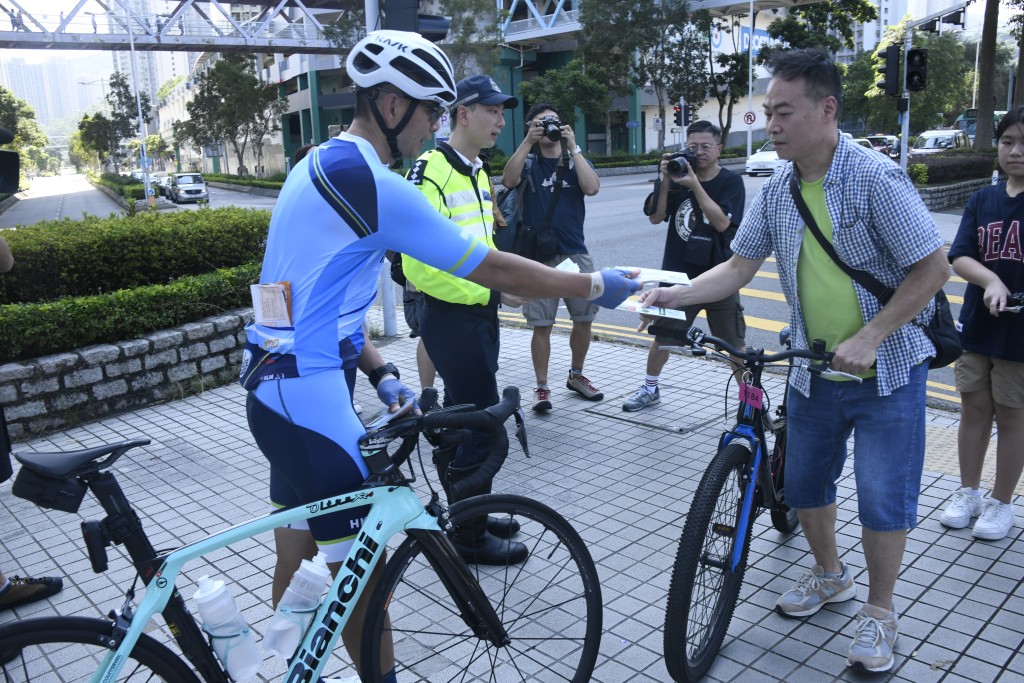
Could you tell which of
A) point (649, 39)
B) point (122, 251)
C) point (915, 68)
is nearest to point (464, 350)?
point (122, 251)

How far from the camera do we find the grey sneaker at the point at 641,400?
20.4 ft

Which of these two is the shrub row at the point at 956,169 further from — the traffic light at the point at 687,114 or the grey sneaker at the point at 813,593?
the traffic light at the point at 687,114

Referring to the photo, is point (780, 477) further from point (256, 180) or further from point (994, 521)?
point (256, 180)

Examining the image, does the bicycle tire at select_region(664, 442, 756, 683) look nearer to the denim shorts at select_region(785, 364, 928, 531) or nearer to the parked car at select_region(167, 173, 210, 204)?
the denim shorts at select_region(785, 364, 928, 531)

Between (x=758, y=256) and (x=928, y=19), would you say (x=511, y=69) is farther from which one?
(x=758, y=256)

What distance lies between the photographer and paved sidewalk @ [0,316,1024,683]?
10.6 ft

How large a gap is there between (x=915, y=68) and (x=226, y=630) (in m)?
16.1

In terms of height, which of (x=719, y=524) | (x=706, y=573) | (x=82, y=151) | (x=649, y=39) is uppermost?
(x=649, y=39)

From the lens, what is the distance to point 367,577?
237cm

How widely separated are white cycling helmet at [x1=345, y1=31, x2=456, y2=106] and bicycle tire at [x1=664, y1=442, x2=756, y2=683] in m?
1.62

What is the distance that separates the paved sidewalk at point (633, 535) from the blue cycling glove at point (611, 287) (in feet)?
3.89

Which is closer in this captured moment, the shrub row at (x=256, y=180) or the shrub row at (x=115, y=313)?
the shrub row at (x=115, y=313)

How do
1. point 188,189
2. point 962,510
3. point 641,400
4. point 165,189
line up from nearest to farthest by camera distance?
point 962,510
point 641,400
point 188,189
point 165,189

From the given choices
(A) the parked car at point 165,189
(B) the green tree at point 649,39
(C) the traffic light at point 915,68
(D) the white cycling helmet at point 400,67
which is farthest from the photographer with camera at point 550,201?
(A) the parked car at point 165,189
